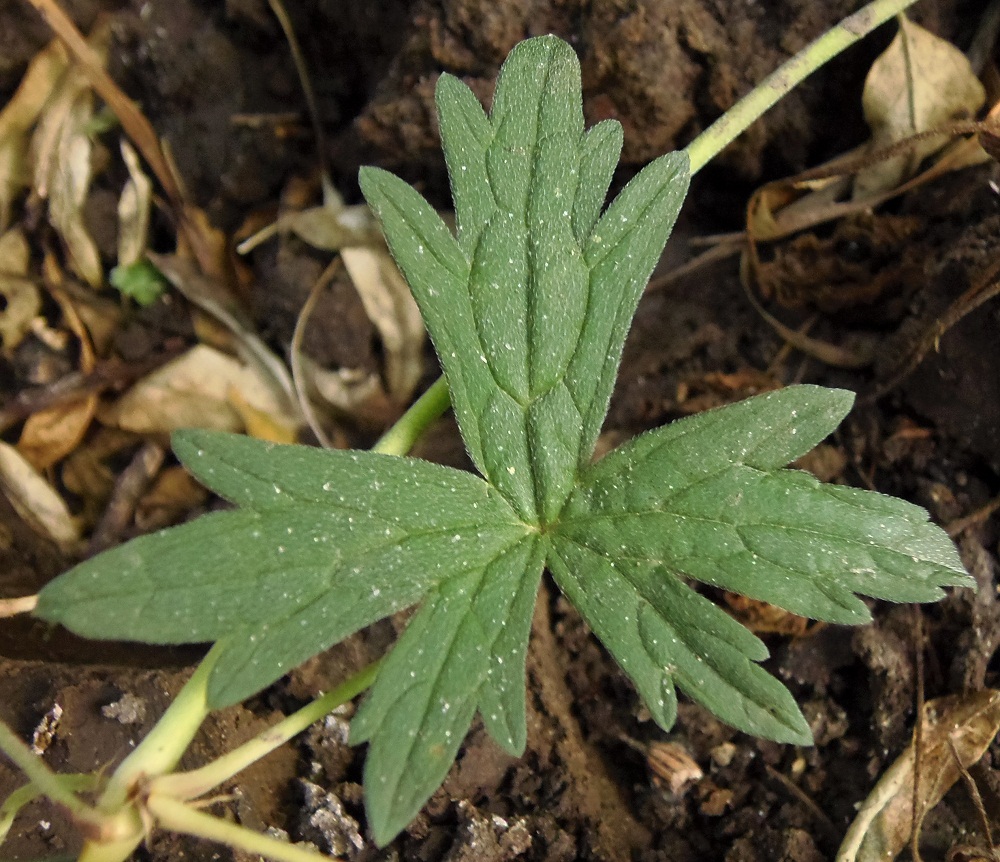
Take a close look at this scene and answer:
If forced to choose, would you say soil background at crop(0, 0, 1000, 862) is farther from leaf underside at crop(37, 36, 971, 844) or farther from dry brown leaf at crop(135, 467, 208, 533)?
leaf underside at crop(37, 36, 971, 844)

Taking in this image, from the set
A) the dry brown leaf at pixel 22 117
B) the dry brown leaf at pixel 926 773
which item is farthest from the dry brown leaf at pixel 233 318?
the dry brown leaf at pixel 926 773

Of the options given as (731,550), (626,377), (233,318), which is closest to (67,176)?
(233,318)

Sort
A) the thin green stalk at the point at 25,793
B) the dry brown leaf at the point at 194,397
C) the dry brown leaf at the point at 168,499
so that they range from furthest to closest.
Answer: the dry brown leaf at the point at 194,397 → the dry brown leaf at the point at 168,499 → the thin green stalk at the point at 25,793

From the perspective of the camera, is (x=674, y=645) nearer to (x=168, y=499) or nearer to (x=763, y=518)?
(x=763, y=518)

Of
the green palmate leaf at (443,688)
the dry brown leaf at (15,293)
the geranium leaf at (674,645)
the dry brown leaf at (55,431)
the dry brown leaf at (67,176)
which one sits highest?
the dry brown leaf at (67,176)

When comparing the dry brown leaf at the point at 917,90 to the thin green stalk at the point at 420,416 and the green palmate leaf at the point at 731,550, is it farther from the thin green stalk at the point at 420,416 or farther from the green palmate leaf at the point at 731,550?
the thin green stalk at the point at 420,416

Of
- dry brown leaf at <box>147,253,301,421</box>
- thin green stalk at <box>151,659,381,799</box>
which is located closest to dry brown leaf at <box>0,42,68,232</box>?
dry brown leaf at <box>147,253,301,421</box>
